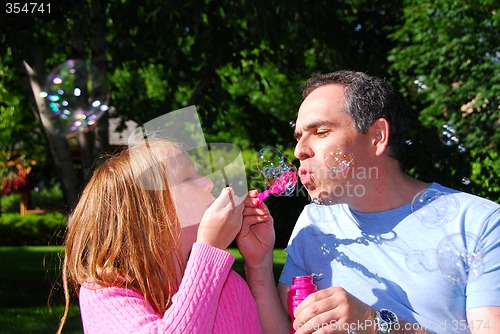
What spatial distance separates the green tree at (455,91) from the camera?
5.61 m

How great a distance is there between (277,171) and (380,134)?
19.6 inches

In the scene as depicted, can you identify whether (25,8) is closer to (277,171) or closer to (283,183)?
(277,171)

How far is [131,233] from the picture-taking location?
2.15m

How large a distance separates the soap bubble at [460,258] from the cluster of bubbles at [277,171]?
663 millimetres

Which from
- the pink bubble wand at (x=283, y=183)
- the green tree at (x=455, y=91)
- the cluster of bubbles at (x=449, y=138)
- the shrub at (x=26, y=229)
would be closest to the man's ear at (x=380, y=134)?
the pink bubble wand at (x=283, y=183)

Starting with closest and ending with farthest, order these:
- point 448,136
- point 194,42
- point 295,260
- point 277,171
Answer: point 295,260
point 277,171
point 448,136
point 194,42

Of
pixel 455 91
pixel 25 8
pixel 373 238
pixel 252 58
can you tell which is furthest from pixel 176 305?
pixel 252 58

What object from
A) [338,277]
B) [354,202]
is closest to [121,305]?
[338,277]

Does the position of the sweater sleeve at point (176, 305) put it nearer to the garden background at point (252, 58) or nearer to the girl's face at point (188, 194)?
the girl's face at point (188, 194)

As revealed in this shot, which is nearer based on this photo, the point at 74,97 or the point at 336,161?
the point at 336,161

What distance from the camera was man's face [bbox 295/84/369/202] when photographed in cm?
228

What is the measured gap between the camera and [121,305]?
198cm

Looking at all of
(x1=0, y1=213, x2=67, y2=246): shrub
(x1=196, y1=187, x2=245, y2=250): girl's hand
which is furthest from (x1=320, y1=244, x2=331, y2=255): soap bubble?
(x1=0, y1=213, x2=67, y2=246): shrub

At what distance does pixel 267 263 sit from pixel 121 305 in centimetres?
57
